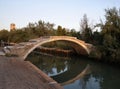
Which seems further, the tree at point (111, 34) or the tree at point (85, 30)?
the tree at point (85, 30)

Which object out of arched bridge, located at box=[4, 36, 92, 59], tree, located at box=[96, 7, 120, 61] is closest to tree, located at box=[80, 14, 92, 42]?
arched bridge, located at box=[4, 36, 92, 59]

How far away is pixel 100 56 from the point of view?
25.6 metres

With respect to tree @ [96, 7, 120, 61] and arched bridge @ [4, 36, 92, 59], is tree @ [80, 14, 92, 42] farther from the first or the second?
tree @ [96, 7, 120, 61]

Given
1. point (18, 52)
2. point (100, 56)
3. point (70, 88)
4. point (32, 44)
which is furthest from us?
point (100, 56)

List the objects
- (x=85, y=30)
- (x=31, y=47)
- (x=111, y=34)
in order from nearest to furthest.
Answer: (x=31, y=47) → (x=111, y=34) → (x=85, y=30)

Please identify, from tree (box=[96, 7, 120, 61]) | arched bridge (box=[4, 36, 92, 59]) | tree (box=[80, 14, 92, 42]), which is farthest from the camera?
tree (box=[80, 14, 92, 42])

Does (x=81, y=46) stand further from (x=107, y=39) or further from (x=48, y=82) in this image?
(x=48, y=82)

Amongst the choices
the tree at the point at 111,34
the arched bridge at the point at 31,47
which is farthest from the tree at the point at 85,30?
the tree at the point at 111,34

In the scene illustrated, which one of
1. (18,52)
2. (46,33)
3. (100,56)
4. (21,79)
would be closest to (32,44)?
(18,52)

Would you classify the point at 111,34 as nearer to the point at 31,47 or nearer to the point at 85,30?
the point at 31,47

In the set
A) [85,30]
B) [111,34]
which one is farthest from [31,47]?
[85,30]

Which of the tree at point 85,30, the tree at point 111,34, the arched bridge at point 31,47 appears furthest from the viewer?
the tree at point 85,30

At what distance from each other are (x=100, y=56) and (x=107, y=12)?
18.3 ft

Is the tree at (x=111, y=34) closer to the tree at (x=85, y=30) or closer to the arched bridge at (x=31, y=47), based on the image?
the arched bridge at (x=31, y=47)
